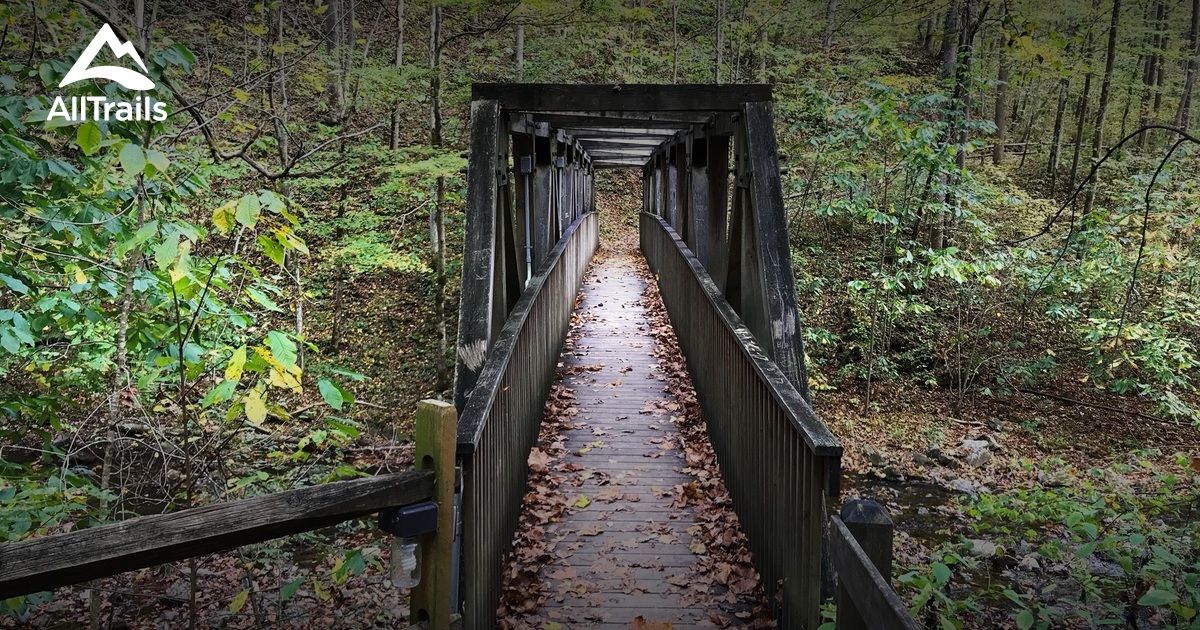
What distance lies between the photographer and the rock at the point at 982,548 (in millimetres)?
7678

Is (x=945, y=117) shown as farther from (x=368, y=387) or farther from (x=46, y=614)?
(x=46, y=614)

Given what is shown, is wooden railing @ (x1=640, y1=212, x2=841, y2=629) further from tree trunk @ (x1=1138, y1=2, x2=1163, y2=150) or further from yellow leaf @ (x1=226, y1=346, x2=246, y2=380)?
tree trunk @ (x1=1138, y1=2, x2=1163, y2=150)

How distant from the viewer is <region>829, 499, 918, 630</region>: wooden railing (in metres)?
2.26

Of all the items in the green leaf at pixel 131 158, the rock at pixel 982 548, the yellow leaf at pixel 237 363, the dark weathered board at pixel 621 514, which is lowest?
the rock at pixel 982 548

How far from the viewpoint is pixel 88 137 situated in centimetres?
300

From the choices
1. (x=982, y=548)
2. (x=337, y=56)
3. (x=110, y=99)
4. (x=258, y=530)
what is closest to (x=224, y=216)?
(x=110, y=99)

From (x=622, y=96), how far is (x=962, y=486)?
25.9ft

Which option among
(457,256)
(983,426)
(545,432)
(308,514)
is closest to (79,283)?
(308,514)

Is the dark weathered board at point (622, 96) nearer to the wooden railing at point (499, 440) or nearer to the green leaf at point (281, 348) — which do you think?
the wooden railing at point (499, 440)

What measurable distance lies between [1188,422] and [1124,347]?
1744 millimetres

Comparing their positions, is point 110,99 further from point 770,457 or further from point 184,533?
point 770,457

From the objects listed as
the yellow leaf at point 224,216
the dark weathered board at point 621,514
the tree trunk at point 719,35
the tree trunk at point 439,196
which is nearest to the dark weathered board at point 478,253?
the dark weathered board at point 621,514

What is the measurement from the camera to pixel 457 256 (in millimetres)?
19609

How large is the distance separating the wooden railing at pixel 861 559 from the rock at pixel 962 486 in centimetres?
907
